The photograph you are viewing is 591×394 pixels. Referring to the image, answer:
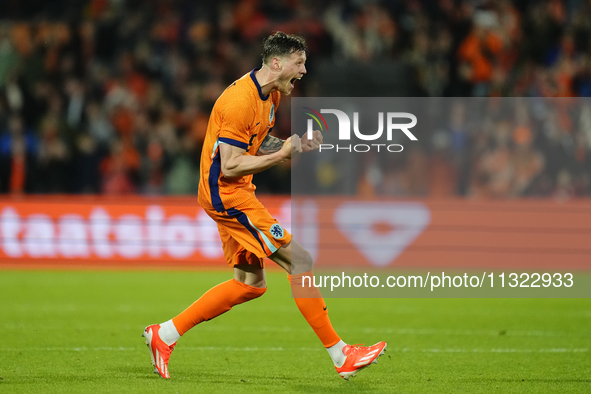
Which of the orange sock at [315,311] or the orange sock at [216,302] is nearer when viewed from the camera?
the orange sock at [315,311]

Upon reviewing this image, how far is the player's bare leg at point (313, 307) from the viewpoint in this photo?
557 centimetres

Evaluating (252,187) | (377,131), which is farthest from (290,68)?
(377,131)

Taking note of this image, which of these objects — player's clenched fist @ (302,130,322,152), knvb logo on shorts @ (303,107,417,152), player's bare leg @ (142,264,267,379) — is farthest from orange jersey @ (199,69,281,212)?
knvb logo on shorts @ (303,107,417,152)

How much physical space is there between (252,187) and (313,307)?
944 millimetres

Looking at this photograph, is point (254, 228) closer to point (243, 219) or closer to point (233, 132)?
point (243, 219)

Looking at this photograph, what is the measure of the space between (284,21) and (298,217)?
5.25m

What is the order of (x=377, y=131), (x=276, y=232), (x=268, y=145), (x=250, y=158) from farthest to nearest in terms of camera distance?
(x=377, y=131), (x=268, y=145), (x=276, y=232), (x=250, y=158)

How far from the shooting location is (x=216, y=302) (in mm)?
6000

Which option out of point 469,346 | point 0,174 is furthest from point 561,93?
point 0,174

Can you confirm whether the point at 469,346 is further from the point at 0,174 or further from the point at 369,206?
the point at 0,174

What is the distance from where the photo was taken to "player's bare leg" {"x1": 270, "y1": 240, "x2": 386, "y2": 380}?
219 inches

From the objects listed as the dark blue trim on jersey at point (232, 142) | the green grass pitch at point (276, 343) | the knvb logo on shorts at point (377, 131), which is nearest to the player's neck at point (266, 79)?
the dark blue trim on jersey at point (232, 142)

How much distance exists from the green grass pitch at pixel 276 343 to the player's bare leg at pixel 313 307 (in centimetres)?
18

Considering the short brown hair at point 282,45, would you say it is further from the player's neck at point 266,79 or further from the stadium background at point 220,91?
the stadium background at point 220,91
